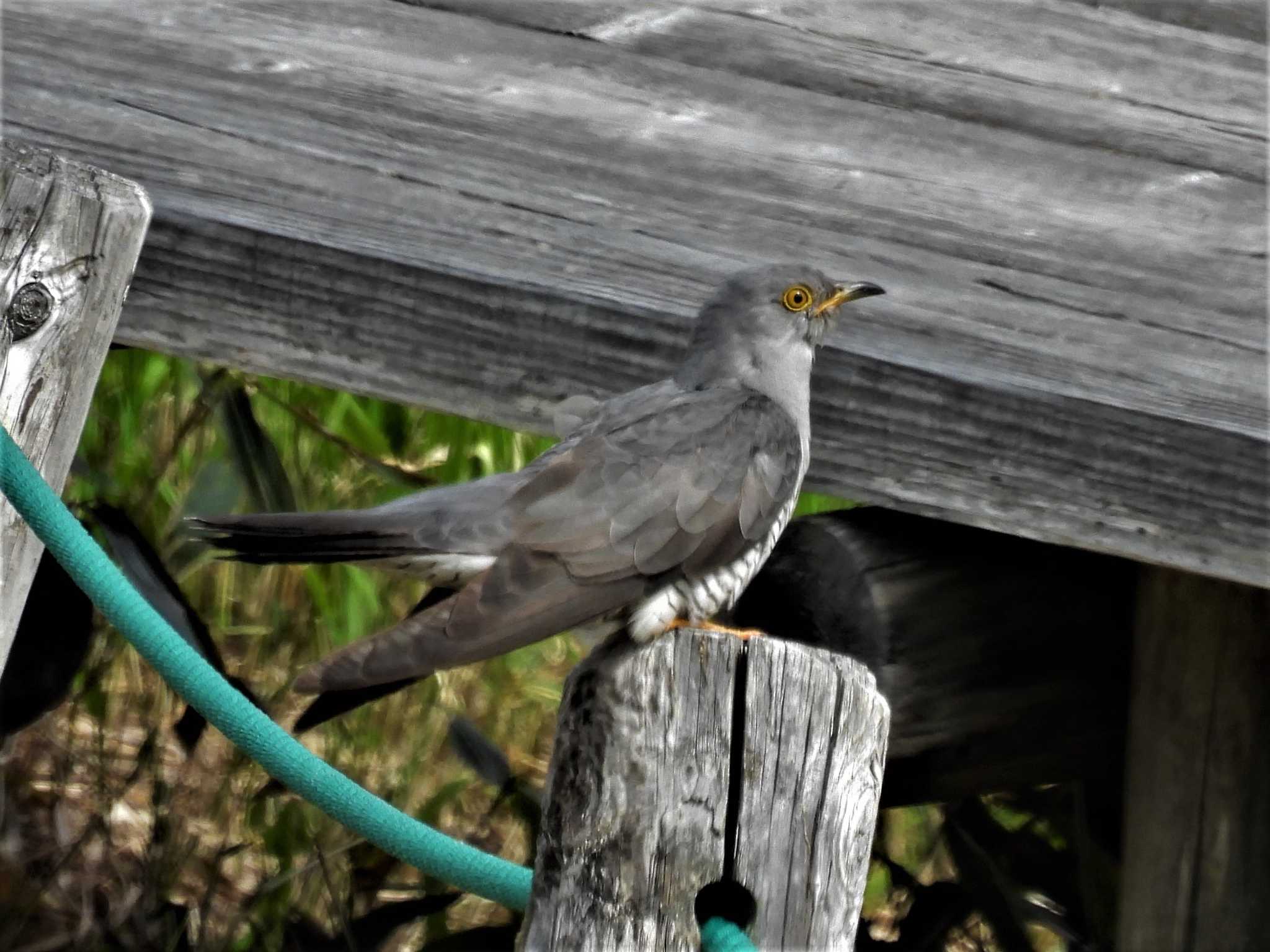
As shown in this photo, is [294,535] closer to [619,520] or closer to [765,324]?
[619,520]

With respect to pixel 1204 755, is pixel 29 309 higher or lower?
higher

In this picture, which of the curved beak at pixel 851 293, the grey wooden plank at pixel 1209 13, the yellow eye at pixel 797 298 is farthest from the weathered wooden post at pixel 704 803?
the grey wooden plank at pixel 1209 13

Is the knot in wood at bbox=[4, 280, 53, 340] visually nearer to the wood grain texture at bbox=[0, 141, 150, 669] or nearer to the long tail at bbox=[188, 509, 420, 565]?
the wood grain texture at bbox=[0, 141, 150, 669]

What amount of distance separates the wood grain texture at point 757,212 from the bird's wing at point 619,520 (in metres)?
0.11

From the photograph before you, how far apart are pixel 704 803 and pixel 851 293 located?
0.97 m

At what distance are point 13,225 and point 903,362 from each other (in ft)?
3.55

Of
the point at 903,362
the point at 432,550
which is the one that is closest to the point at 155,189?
the point at 432,550

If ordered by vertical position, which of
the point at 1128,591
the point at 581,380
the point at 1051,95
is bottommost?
the point at 1128,591

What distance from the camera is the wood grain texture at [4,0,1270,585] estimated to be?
196cm

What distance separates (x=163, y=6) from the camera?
8.52ft

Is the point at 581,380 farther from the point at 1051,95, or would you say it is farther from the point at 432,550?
the point at 1051,95

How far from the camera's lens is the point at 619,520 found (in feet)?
6.66

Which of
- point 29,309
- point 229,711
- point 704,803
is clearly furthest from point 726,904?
point 29,309

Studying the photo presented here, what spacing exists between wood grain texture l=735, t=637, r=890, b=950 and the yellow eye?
93 cm
